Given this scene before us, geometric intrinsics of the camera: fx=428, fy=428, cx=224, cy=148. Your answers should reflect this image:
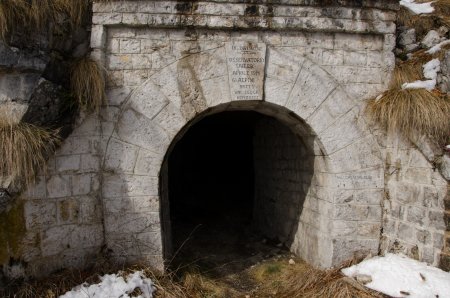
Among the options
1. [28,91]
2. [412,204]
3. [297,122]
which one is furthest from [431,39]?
[28,91]

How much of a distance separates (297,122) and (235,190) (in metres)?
4.42

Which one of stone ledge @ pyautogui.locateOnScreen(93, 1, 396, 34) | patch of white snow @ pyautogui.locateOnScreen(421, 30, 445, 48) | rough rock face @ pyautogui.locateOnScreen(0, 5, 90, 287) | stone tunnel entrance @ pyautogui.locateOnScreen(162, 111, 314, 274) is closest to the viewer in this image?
rough rock face @ pyautogui.locateOnScreen(0, 5, 90, 287)

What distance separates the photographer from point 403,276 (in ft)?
13.3

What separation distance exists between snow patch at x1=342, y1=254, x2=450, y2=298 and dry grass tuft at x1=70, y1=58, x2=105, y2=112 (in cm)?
304

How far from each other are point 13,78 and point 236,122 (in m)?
4.92

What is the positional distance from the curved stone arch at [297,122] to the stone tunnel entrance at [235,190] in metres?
0.48

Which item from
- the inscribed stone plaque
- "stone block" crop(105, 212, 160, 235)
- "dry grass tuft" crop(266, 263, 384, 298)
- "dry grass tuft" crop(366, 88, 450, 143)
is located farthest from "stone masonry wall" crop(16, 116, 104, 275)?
"dry grass tuft" crop(366, 88, 450, 143)

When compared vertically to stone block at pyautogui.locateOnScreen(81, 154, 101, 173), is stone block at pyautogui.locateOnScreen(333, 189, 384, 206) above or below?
below

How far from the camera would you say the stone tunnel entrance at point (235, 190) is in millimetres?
5512

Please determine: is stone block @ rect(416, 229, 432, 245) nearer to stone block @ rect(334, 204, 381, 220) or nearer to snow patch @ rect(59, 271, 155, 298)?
stone block @ rect(334, 204, 381, 220)

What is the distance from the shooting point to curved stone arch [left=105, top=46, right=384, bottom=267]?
4.20 metres

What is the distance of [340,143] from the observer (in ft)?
14.8

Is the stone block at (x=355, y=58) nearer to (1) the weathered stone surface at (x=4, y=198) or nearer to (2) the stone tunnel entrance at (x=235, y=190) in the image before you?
(2) the stone tunnel entrance at (x=235, y=190)

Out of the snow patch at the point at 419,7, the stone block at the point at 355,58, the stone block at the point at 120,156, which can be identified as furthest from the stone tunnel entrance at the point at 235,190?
the snow patch at the point at 419,7
